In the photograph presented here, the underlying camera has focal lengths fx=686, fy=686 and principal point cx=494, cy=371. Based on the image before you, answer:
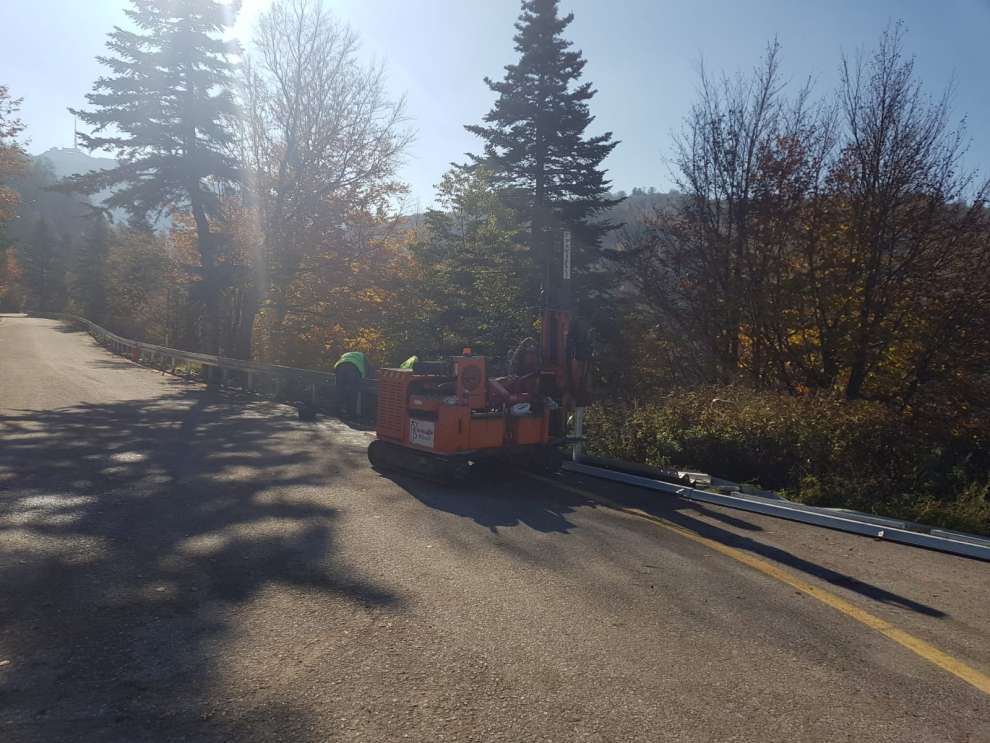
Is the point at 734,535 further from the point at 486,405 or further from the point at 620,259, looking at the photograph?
the point at 620,259

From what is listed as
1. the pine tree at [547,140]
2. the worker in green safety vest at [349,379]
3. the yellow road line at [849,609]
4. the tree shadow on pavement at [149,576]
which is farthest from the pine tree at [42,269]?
the yellow road line at [849,609]

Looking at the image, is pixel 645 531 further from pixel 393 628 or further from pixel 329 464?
pixel 329 464

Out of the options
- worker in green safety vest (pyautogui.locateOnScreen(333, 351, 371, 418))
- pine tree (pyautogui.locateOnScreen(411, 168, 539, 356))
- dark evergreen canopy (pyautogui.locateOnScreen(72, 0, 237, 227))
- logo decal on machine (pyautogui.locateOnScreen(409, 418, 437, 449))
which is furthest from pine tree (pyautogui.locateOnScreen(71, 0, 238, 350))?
logo decal on machine (pyautogui.locateOnScreen(409, 418, 437, 449))

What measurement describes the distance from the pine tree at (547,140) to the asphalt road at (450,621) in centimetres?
1983

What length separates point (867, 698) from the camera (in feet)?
10.8

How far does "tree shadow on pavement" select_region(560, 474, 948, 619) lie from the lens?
470cm

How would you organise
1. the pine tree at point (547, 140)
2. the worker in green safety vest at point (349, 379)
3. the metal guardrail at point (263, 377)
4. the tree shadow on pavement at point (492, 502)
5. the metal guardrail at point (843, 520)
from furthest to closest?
the pine tree at point (547, 140)
the metal guardrail at point (263, 377)
the worker in green safety vest at point (349, 379)
the tree shadow on pavement at point (492, 502)
the metal guardrail at point (843, 520)

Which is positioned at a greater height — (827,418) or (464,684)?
(827,418)

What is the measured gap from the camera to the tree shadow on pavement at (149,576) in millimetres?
3066

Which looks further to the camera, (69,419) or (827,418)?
(69,419)

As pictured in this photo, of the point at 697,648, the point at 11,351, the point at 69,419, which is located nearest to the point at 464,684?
the point at 697,648

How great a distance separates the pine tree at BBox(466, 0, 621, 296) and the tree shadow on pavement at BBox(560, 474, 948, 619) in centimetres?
1902

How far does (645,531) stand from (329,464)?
15.5 ft

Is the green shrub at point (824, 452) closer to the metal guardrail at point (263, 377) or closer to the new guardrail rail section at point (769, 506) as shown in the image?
the new guardrail rail section at point (769, 506)
